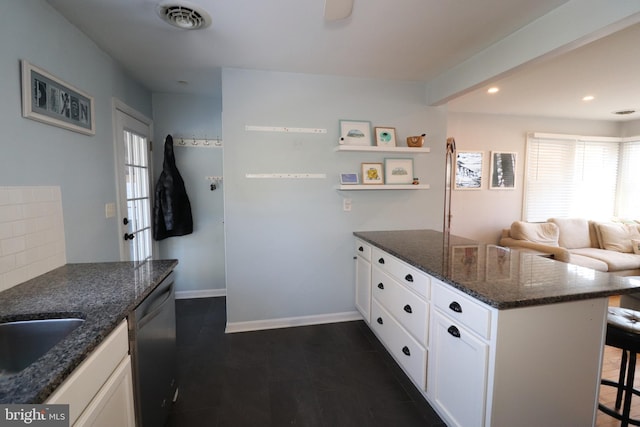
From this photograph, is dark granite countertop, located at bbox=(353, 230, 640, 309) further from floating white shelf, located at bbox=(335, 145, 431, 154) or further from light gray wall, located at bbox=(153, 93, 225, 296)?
light gray wall, located at bbox=(153, 93, 225, 296)

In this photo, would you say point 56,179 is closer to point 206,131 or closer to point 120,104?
point 120,104

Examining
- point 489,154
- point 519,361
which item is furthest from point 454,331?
point 489,154

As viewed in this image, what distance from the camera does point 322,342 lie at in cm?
263

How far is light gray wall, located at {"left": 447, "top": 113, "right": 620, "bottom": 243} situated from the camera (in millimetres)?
4418

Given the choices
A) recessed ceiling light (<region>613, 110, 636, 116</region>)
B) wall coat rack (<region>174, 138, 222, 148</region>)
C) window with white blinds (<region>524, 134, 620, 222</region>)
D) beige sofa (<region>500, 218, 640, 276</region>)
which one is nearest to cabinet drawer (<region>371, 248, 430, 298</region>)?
wall coat rack (<region>174, 138, 222, 148</region>)

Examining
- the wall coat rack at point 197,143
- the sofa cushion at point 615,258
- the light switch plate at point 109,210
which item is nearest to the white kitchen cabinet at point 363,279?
the wall coat rack at point 197,143

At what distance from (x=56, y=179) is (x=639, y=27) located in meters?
3.87

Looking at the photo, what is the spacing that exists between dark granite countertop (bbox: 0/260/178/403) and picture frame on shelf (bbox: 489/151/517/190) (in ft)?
15.0

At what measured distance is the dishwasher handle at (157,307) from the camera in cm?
132

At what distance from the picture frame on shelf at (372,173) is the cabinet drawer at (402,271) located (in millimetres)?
737

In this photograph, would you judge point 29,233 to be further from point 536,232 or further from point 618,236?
point 618,236

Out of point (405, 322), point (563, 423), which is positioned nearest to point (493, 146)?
point (405, 322)

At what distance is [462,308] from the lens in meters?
1.44

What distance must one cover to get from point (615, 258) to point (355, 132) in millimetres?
3920
